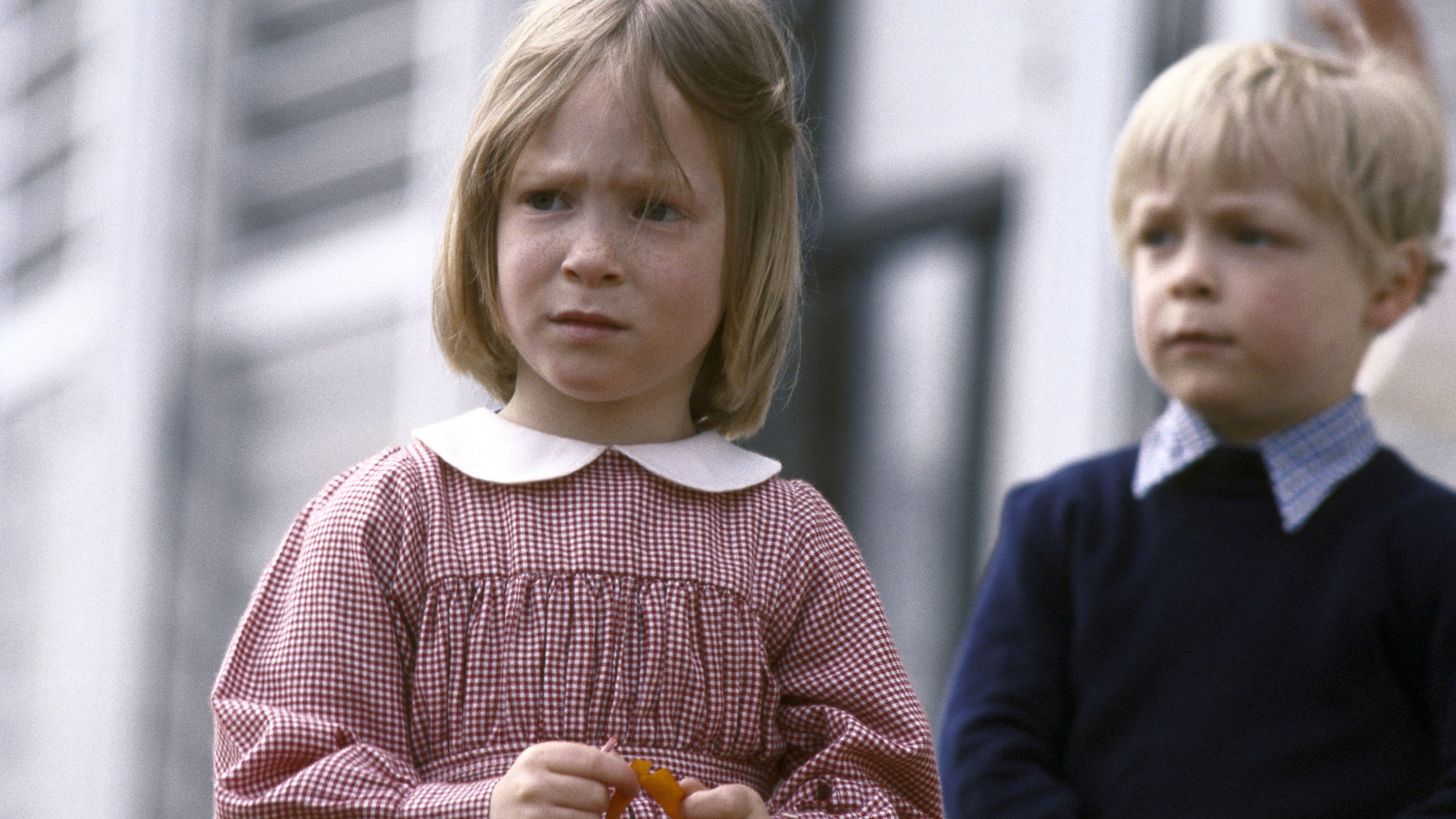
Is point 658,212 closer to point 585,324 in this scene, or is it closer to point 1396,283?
point 585,324

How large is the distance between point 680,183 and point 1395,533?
0.92 metres

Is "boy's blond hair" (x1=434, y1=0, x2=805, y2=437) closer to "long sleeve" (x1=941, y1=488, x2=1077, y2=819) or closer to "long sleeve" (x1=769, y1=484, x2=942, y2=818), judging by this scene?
"long sleeve" (x1=769, y1=484, x2=942, y2=818)

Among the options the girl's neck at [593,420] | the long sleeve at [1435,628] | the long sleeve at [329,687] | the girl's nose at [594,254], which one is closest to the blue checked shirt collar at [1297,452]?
the long sleeve at [1435,628]

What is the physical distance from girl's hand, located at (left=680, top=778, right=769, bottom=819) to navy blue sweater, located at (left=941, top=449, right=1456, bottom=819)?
0.65 meters

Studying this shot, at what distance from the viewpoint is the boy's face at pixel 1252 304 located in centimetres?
224

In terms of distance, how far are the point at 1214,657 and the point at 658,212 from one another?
84 centimetres

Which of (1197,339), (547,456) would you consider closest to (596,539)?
(547,456)

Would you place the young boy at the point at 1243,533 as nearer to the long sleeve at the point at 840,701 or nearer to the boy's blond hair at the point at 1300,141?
the boy's blond hair at the point at 1300,141

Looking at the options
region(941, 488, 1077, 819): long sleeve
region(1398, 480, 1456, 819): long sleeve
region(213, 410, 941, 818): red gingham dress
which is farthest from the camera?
region(941, 488, 1077, 819): long sleeve

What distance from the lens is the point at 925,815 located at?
1.79 metres

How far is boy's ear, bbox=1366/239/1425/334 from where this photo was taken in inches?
92.1

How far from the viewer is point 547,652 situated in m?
1.69

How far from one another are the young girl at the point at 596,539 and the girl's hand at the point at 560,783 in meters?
0.05

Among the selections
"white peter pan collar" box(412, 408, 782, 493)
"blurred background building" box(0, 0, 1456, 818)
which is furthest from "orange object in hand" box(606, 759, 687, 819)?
"blurred background building" box(0, 0, 1456, 818)
